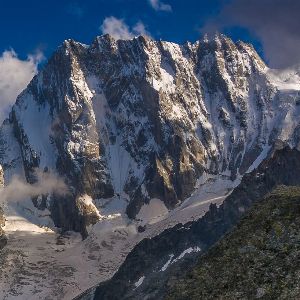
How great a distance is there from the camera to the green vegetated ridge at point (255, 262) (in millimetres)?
21281

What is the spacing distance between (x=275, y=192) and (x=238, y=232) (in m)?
4.36

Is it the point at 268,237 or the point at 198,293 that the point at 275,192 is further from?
the point at 198,293

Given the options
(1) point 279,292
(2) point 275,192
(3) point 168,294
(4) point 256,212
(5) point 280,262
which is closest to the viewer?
(1) point 279,292

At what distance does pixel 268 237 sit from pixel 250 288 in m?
2.76

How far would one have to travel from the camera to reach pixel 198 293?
22.6m

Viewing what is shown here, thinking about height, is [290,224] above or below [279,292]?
above

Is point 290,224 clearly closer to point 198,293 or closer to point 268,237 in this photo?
point 268,237

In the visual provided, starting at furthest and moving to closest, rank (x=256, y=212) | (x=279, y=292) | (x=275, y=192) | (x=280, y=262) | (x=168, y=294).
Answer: (x=275, y=192) → (x=256, y=212) → (x=168, y=294) → (x=280, y=262) → (x=279, y=292)

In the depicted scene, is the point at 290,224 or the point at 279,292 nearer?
the point at 279,292

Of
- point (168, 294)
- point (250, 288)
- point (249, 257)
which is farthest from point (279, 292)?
point (168, 294)

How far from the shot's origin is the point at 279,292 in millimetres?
20766

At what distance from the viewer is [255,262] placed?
2262 cm

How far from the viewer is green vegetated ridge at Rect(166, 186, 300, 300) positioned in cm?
2128

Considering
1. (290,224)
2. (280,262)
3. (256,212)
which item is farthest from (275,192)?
(280,262)
